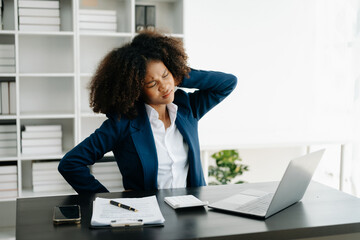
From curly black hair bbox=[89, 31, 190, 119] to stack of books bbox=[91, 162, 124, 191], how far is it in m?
1.40

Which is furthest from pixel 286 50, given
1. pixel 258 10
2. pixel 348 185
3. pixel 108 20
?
pixel 108 20

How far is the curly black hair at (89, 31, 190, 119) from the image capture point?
1703 mm

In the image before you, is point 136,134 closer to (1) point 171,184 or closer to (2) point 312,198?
(1) point 171,184

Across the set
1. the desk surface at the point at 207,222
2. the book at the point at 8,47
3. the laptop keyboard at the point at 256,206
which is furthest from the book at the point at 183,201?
the book at the point at 8,47

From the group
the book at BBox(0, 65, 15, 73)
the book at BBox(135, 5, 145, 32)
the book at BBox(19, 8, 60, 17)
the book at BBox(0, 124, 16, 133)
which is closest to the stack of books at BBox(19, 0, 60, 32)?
the book at BBox(19, 8, 60, 17)

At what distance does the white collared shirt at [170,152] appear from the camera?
1.81 metres

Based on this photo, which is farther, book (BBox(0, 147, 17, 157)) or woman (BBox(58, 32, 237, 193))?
book (BBox(0, 147, 17, 157))

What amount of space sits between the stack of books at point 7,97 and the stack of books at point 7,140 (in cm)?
11

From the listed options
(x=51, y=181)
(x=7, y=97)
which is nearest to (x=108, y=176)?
(x=51, y=181)

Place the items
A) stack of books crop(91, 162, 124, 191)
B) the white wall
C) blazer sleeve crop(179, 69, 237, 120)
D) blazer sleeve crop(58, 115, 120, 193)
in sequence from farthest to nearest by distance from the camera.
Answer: the white wall < stack of books crop(91, 162, 124, 191) < blazer sleeve crop(179, 69, 237, 120) < blazer sleeve crop(58, 115, 120, 193)

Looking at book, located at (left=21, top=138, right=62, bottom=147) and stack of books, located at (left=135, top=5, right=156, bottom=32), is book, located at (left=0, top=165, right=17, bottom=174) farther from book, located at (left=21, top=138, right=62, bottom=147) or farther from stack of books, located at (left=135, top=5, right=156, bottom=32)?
stack of books, located at (left=135, top=5, right=156, bottom=32)

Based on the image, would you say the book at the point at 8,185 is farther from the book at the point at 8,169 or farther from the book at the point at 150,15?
the book at the point at 150,15

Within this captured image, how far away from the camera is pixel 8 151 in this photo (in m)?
3.00

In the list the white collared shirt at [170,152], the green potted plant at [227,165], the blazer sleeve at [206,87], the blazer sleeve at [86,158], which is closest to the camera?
the blazer sleeve at [86,158]
